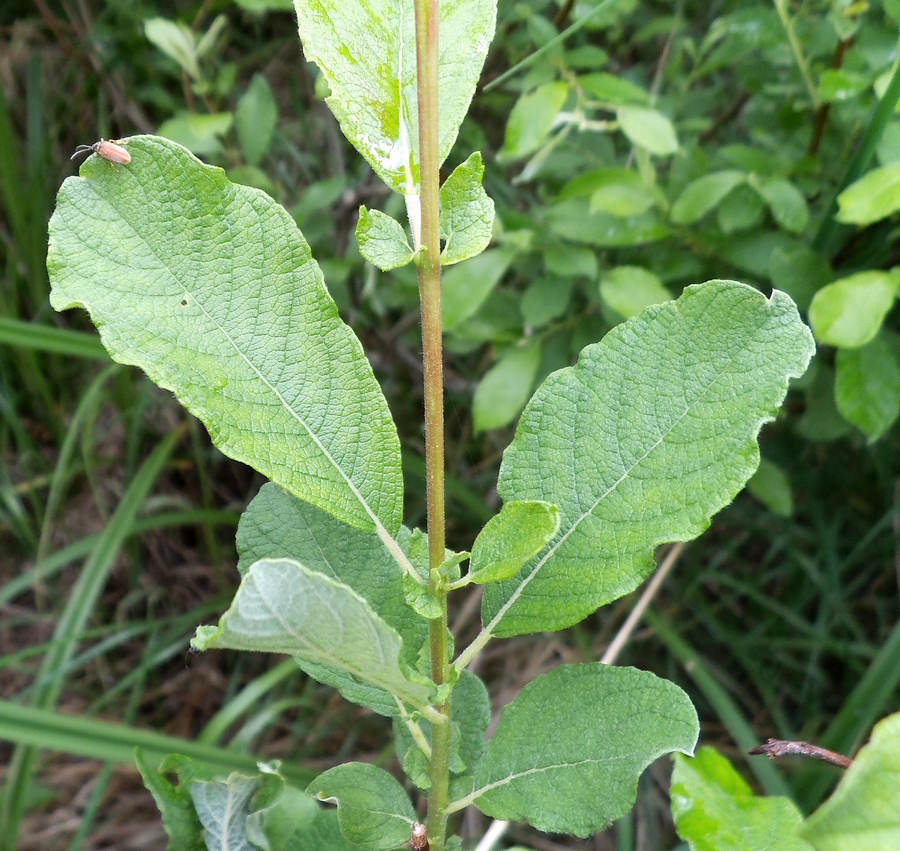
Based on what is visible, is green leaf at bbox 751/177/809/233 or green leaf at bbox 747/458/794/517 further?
green leaf at bbox 747/458/794/517

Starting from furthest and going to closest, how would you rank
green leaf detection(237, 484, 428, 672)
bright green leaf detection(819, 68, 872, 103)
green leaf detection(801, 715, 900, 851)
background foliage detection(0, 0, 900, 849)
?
1. background foliage detection(0, 0, 900, 849)
2. bright green leaf detection(819, 68, 872, 103)
3. green leaf detection(237, 484, 428, 672)
4. green leaf detection(801, 715, 900, 851)

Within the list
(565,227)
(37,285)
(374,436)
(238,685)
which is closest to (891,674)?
(565,227)

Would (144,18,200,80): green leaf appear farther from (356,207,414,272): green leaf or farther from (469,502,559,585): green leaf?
(469,502,559,585): green leaf

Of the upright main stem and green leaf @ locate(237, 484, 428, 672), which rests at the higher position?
the upright main stem

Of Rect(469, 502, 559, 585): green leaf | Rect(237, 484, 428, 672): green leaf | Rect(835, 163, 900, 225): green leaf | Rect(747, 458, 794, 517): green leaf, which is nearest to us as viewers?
Rect(469, 502, 559, 585): green leaf

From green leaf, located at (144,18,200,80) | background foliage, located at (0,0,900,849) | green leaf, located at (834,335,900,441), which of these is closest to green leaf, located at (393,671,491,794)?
background foliage, located at (0,0,900,849)

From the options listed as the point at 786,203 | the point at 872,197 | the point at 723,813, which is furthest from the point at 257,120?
the point at 723,813

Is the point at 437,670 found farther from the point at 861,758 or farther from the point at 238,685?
the point at 238,685
